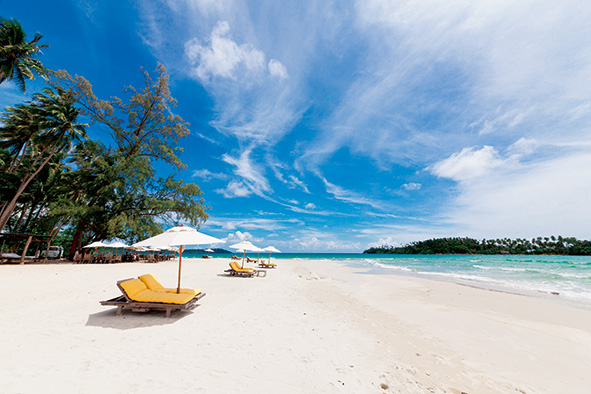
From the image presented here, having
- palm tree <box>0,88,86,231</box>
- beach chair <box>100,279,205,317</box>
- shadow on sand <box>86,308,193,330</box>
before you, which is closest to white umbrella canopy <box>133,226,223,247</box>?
beach chair <box>100,279,205,317</box>

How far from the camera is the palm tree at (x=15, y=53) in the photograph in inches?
678

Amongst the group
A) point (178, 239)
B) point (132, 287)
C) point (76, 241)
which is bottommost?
point (132, 287)

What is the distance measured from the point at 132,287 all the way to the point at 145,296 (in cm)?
53

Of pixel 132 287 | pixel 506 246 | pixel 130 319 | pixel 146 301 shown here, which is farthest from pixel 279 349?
pixel 506 246

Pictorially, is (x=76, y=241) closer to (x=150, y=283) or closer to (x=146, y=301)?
(x=150, y=283)

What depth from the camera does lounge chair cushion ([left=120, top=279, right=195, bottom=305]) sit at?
588 cm

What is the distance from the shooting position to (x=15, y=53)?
17.6 meters

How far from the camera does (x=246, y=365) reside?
12.1 ft

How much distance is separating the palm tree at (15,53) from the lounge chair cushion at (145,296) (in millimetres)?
22595

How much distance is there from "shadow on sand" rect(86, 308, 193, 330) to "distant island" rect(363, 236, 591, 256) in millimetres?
137489

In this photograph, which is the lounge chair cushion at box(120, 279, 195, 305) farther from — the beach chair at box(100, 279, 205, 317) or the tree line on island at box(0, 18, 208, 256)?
the tree line on island at box(0, 18, 208, 256)

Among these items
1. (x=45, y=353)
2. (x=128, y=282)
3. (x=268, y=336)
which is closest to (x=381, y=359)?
(x=268, y=336)

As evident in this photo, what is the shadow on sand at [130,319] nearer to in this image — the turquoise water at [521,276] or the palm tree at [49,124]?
the turquoise water at [521,276]

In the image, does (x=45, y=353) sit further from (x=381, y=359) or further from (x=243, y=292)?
(x=243, y=292)
